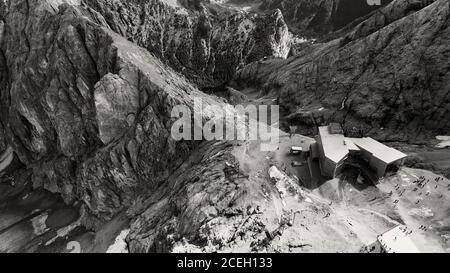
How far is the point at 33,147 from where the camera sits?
7619cm

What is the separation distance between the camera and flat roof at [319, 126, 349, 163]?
42500 mm

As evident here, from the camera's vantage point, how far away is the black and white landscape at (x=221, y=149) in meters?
37.2

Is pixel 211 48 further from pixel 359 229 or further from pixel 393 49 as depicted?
pixel 359 229

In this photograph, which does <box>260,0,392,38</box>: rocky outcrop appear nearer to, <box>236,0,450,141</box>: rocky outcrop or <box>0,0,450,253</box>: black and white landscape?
<box>0,0,450,253</box>: black and white landscape

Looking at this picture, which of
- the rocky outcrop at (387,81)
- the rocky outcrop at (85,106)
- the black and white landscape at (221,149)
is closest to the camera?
the black and white landscape at (221,149)

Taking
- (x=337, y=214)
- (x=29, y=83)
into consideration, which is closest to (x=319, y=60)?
(x=337, y=214)

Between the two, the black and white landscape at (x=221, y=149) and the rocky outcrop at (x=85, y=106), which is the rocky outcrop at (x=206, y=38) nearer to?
the black and white landscape at (x=221, y=149)

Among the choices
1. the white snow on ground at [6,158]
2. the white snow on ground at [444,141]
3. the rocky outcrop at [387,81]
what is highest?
the rocky outcrop at [387,81]

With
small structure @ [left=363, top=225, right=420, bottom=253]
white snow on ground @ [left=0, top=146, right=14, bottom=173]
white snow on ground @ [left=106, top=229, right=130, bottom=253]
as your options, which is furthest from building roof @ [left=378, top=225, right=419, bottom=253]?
white snow on ground @ [left=0, top=146, right=14, bottom=173]

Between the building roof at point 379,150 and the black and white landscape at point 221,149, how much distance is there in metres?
0.33

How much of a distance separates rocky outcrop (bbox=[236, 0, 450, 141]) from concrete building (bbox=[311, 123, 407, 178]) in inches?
152

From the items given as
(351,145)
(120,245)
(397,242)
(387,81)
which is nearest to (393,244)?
(397,242)

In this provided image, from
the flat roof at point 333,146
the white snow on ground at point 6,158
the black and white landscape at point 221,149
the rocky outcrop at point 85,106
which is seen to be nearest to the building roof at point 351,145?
the black and white landscape at point 221,149

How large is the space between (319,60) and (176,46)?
78.3 m
